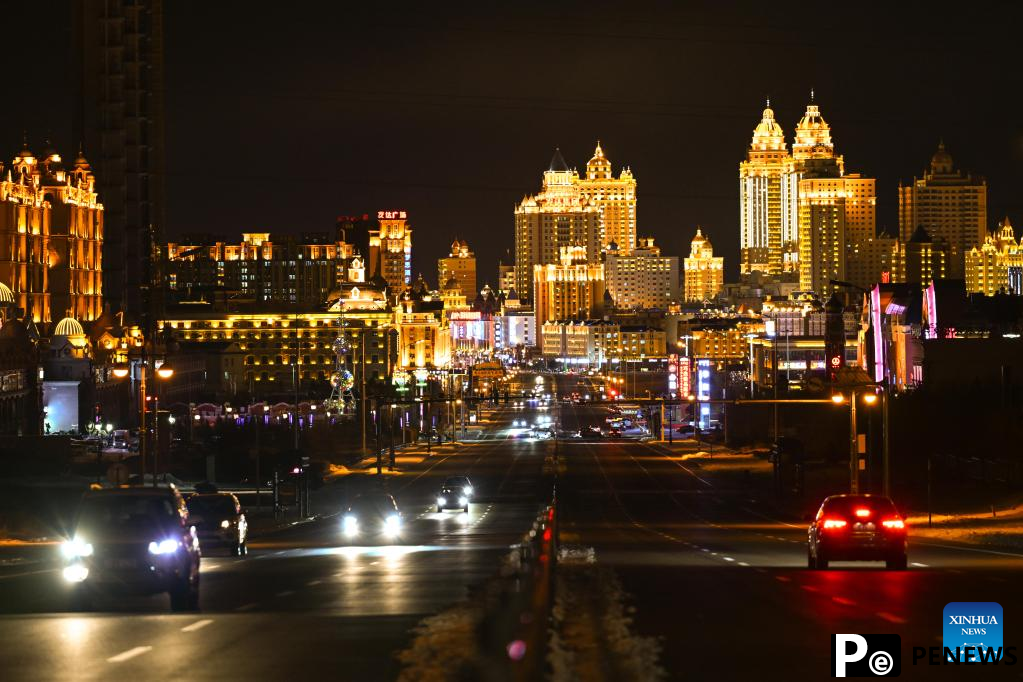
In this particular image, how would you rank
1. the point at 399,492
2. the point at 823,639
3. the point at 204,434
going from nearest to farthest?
the point at 823,639 < the point at 399,492 < the point at 204,434

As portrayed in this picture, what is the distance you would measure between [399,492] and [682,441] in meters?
71.9

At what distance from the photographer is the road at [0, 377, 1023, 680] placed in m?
15.8

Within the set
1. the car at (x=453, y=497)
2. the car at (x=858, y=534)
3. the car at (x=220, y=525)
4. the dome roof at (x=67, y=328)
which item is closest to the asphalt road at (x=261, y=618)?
the car at (x=220, y=525)

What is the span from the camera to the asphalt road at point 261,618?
15.7 meters

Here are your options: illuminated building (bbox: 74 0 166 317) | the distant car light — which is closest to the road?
the distant car light

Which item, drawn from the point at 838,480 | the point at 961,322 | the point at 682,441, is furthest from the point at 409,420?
the point at 838,480

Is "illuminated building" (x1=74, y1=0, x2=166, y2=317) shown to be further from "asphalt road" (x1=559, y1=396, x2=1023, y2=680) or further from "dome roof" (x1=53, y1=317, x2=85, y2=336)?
"asphalt road" (x1=559, y1=396, x2=1023, y2=680)

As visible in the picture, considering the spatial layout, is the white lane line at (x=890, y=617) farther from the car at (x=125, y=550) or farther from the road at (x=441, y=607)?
the car at (x=125, y=550)

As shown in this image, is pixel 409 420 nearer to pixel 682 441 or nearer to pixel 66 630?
pixel 682 441

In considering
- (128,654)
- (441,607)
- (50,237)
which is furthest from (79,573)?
(50,237)

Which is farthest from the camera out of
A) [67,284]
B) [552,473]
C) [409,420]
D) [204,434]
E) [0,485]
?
[409,420]

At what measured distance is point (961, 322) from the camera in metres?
122

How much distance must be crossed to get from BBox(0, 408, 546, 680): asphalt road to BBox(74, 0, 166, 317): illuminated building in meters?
102

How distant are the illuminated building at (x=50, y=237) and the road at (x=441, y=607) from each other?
9346 cm
